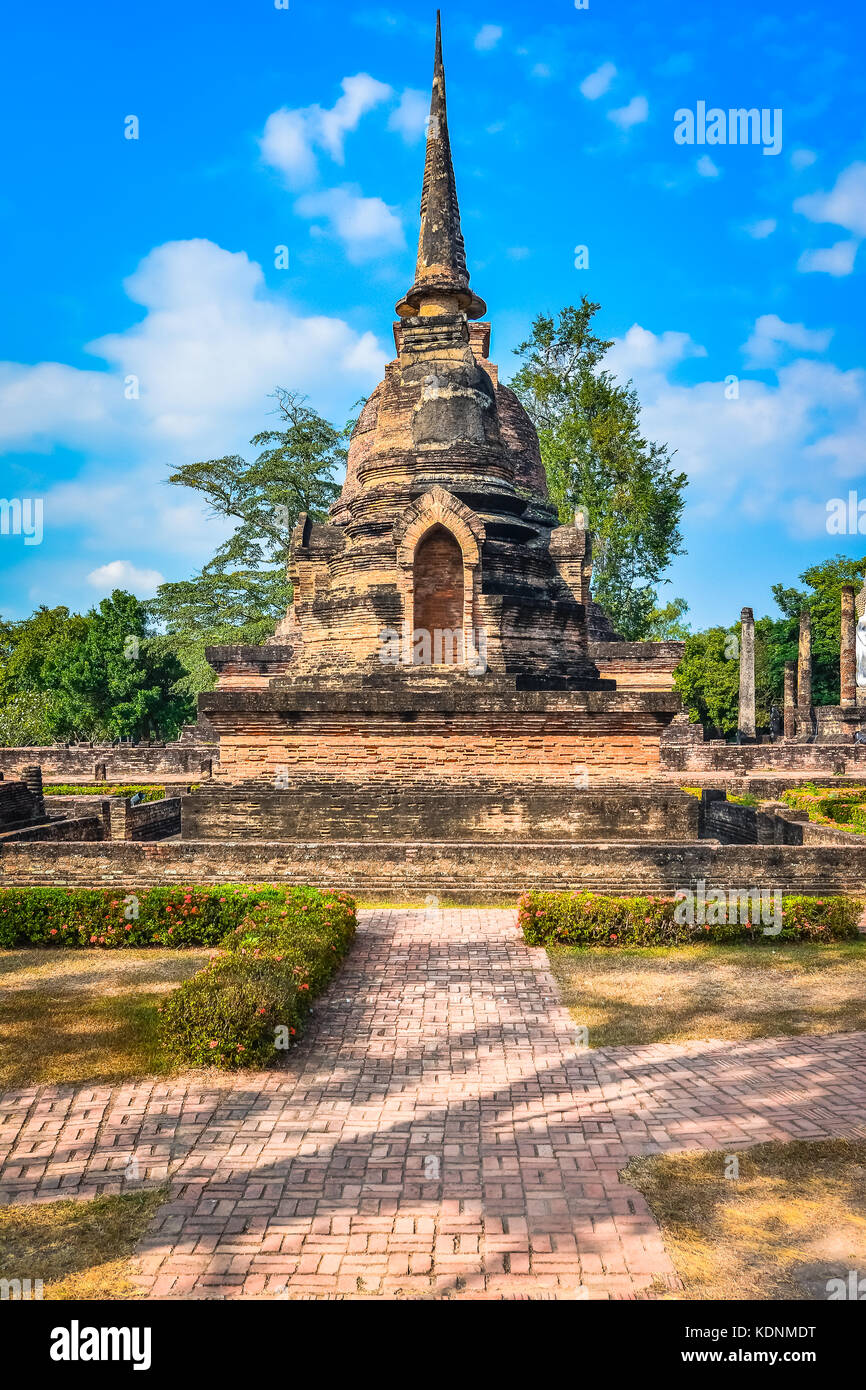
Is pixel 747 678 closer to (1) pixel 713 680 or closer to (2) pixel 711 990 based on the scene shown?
(1) pixel 713 680

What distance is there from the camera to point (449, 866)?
1012 cm

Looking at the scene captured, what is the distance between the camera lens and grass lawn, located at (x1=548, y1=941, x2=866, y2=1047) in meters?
6.41

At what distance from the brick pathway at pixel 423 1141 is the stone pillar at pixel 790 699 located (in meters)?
36.6

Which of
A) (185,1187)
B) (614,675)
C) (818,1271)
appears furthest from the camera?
(614,675)

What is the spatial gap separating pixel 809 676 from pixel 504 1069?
42.6 metres

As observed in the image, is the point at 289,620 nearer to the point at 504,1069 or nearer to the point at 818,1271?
the point at 504,1069

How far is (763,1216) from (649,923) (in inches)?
184

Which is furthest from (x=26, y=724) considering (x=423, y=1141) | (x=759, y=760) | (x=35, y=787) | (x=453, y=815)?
(x=423, y=1141)

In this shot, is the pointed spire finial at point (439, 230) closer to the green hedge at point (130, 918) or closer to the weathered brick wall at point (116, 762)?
the green hedge at point (130, 918)

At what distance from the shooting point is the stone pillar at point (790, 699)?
131 ft

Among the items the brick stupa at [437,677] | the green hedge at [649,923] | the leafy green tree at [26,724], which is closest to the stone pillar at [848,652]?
the brick stupa at [437,677]

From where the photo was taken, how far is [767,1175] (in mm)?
4273

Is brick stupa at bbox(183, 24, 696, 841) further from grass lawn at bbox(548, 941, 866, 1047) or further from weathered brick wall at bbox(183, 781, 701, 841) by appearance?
grass lawn at bbox(548, 941, 866, 1047)
